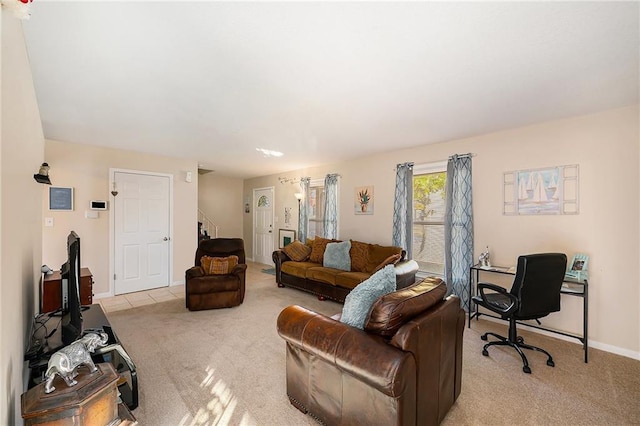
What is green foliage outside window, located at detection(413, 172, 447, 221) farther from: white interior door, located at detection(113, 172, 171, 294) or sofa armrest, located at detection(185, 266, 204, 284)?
white interior door, located at detection(113, 172, 171, 294)

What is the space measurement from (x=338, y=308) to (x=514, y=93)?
130 inches

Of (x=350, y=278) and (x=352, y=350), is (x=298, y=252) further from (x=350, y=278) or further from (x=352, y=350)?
(x=352, y=350)

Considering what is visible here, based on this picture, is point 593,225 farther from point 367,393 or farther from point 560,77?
point 367,393

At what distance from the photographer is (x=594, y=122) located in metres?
2.87

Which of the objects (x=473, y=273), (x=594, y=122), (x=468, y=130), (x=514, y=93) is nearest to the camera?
(x=514, y=93)

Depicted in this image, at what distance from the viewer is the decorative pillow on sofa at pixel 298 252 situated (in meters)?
5.13

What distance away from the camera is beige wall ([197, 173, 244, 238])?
24.5 feet

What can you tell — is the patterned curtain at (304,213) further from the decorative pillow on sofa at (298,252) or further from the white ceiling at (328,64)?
the white ceiling at (328,64)

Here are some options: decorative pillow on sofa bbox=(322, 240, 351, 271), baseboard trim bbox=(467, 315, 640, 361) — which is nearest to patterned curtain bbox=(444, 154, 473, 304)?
baseboard trim bbox=(467, 315, 640, 361)

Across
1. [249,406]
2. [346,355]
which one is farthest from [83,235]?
[346,355]

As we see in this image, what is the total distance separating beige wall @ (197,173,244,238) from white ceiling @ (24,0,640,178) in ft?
13.4

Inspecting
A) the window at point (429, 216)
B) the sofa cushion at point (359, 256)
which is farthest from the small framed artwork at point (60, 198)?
the window at point (429, 216)

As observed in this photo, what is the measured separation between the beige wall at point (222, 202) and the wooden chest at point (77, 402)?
663 cm

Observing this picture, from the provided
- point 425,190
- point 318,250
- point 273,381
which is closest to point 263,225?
point 318,250
